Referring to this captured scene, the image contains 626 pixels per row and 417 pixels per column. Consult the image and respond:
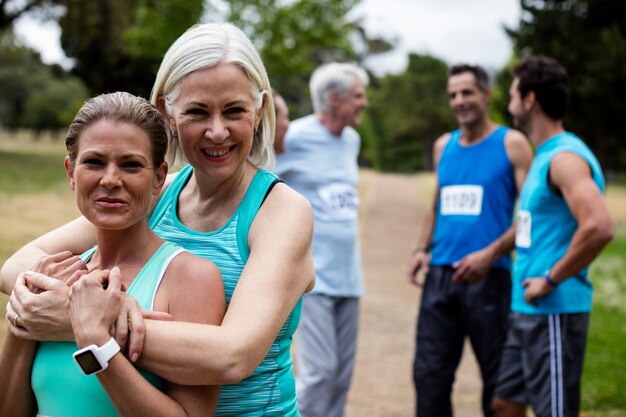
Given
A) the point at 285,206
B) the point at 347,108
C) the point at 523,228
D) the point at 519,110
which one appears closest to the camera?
the point at 285,206

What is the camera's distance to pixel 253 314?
1789mm

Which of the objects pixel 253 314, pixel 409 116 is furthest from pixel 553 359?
pixel 409 116

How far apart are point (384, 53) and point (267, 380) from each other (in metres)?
68.4

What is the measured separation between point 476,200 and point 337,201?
85cm

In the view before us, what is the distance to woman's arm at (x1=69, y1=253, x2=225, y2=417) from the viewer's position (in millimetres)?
1650

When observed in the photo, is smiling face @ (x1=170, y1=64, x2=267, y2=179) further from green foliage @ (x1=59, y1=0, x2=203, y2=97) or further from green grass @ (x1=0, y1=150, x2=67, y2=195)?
green foliage @ (x1=59, y1=0, x2=203, y2=97)

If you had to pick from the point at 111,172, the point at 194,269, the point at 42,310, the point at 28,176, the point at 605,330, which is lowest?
the point at 605,330

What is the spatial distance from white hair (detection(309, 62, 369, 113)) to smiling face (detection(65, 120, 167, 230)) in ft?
10.7

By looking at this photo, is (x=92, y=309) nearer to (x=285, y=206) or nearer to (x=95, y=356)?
(x=95, y=356)

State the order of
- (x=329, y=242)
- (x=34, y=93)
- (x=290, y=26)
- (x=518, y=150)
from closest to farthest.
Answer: (x=518, y=150) < (x=329, y=242) < (x=290, y=26) < (x=34, y=93)

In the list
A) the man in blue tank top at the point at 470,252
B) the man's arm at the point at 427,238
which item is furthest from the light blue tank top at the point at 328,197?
the man in blue tank top at the point at 470,252

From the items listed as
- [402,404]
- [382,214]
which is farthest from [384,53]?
[402,404]

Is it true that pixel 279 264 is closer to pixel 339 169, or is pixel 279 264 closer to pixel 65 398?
pixel 65 398

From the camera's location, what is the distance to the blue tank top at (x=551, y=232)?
3.80 meters
